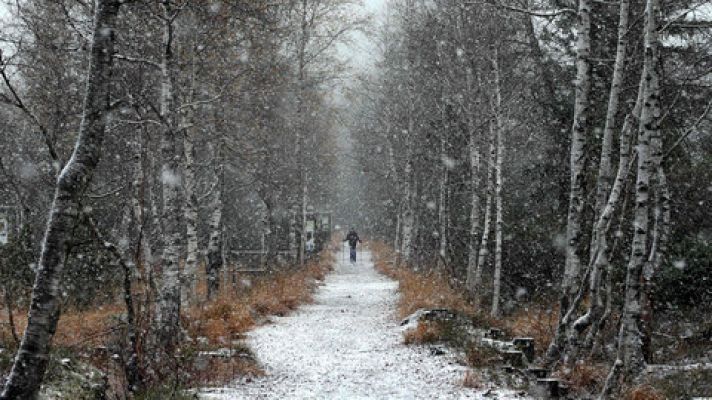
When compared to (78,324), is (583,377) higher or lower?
higher

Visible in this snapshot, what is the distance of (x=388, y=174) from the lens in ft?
99.1

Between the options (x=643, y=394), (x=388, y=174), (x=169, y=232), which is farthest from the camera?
(x=388, y=174)

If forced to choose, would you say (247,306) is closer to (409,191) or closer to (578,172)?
(578,172)

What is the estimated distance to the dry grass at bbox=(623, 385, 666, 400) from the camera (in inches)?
239

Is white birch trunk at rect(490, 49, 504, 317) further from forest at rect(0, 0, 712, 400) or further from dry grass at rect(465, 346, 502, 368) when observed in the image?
dry grass at rect(465, 346, 502, 368)

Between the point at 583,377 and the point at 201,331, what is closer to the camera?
the point at 583,377

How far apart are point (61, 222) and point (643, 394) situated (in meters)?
5.48

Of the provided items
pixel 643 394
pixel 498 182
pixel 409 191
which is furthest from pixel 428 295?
pixel 409 191

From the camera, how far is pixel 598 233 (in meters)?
8.11

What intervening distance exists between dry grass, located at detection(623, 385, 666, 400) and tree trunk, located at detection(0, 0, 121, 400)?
17.2 feet

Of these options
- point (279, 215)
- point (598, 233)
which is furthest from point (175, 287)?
point (279, 215)

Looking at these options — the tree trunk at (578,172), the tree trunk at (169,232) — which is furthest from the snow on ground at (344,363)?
the tree trunk at (578,172)

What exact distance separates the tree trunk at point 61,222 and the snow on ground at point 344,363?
2677 mm

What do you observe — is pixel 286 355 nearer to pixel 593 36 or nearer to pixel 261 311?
pixel 261 311
